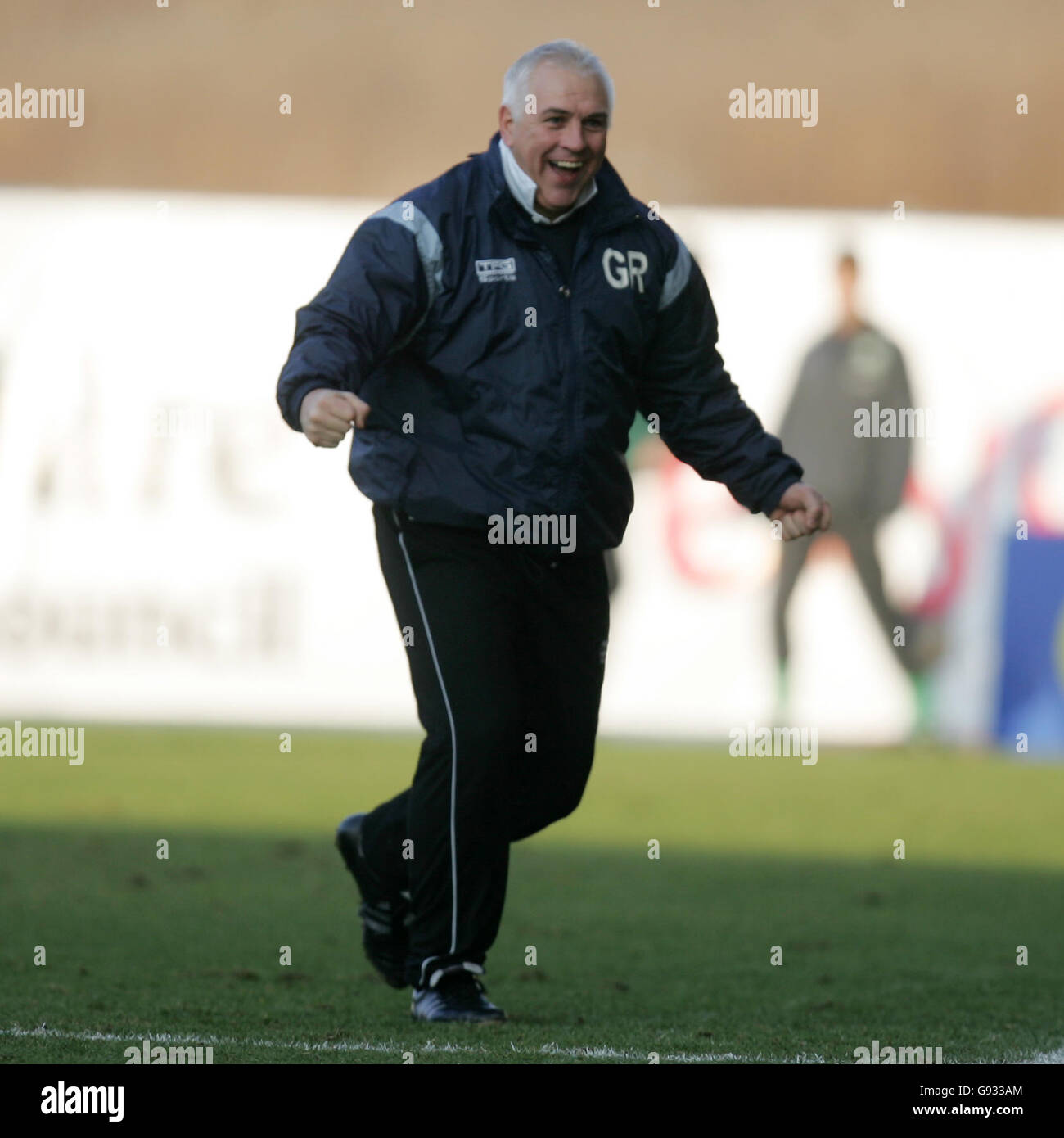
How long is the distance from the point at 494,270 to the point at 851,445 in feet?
30.5

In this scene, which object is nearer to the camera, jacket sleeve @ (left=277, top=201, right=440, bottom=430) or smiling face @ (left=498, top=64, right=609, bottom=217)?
jacket sleeve @ (left=277, top=201, right=440, bottom=430)

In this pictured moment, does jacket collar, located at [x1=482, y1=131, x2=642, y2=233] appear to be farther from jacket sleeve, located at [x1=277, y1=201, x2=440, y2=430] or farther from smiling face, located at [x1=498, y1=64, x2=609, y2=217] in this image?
jacket sleeve, located at [x1=277, y1=201, x2=440, y2=430]

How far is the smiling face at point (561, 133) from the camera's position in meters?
4.75

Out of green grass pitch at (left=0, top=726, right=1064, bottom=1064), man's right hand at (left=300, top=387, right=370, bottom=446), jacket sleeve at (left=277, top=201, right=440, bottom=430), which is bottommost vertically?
green grass pitch at (left=0, top=726, right=1064, bottom=1064)

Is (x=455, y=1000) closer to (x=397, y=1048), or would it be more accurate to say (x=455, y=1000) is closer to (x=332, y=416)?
(x=397, y=1048)

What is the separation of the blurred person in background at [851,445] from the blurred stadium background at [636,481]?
0.10 m

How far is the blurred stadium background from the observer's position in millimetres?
9047

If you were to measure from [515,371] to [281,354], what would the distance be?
9.11 meters

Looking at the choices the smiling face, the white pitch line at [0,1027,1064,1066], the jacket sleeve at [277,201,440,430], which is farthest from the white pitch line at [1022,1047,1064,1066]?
the smiling face

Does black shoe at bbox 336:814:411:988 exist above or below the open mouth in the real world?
below

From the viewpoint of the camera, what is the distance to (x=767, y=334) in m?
13.7

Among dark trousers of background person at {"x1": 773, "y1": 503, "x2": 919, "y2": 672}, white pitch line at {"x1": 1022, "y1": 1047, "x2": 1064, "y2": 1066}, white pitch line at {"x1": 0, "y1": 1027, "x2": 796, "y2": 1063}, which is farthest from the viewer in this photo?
dark trousers of background person at {"x1": 773, "y1": 503, "x2": 919, "y2": 672}

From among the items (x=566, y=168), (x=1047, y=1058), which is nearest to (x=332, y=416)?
(x=566, y=168)

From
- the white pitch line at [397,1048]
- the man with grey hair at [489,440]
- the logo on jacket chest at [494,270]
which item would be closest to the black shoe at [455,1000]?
the man with grey hair at [489,440]
